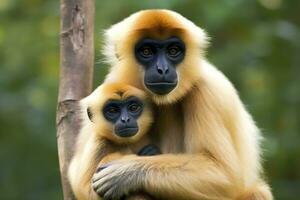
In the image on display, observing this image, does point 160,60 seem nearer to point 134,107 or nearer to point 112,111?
point 134,107

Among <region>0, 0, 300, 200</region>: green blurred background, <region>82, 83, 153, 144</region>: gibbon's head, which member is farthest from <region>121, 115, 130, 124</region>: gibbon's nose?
<region>0, 0, 300, 200</region>: green blurred background

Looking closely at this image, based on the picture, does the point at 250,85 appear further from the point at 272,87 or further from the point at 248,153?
the point at 248,153

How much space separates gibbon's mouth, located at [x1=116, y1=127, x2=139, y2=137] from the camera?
1120 centimetres

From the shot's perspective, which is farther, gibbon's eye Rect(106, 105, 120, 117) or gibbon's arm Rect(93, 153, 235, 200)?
gibbon's eye Rect(106, 105, 120, 117)

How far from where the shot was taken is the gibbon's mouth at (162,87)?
11.3 meters

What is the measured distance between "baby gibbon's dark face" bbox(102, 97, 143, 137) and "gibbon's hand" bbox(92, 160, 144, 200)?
40cm

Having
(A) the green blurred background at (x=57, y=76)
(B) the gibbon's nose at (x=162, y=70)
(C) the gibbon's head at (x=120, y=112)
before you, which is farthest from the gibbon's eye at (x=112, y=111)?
(A) the green blurred background at (x=57, y=76)

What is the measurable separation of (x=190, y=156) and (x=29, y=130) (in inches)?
394

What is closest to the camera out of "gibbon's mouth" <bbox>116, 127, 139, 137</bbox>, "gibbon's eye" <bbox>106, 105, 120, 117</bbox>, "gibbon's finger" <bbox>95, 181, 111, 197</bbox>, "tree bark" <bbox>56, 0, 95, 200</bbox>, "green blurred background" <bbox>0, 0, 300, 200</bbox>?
"gibbon's finger" <bbox>95, 181, 111, 197</bbox>

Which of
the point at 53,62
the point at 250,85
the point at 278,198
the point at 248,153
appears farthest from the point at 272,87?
the point at 248,153

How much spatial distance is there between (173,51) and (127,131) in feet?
3.74

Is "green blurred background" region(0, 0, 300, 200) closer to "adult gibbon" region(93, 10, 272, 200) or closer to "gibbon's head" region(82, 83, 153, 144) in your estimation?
"adult gibbon" region(93, 10, 272, 200)

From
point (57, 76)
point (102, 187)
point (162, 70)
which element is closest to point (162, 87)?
point (162, 70)

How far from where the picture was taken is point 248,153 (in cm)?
1209
